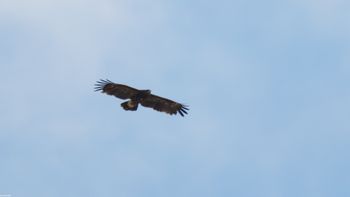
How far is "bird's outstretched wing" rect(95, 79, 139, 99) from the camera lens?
106750 mm

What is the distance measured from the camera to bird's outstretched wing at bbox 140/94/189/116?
108 m

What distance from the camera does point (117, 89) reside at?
107 m

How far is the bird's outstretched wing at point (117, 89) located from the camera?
350 feet

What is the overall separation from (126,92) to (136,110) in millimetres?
956

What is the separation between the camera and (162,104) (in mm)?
108000

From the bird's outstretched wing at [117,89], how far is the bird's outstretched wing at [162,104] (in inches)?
32.3

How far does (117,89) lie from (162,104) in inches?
97.0

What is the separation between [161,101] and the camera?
354 ft

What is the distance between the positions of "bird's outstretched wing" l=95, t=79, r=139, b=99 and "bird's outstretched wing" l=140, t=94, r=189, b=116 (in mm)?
821

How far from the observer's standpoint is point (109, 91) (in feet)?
351

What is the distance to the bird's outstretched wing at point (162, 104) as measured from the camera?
108 meters

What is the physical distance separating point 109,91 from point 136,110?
153cm

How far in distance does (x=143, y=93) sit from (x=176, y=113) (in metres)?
2.12

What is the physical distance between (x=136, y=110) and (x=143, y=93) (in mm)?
861
